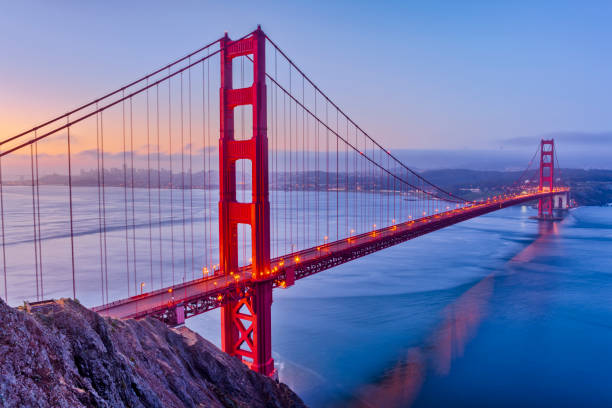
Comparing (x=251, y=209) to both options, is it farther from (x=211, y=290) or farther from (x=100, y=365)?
(x=100, y=365)

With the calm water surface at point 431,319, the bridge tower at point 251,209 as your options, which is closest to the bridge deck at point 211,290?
the bridge tower at point 251,209

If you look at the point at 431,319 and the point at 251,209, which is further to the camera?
the point at 431,319

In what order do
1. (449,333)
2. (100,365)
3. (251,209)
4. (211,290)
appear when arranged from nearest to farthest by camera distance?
(100,365) → (211,290) → (251,209) → (449,333)

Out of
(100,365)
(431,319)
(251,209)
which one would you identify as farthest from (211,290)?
(431,319)

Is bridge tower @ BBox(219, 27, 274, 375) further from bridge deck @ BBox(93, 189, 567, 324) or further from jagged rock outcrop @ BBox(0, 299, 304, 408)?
jagged rock outcrop @ BBox(0, 299, 304, 408)

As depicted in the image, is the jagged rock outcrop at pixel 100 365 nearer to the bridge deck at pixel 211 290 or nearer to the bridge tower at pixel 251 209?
the bridge deck at pixel 211 290

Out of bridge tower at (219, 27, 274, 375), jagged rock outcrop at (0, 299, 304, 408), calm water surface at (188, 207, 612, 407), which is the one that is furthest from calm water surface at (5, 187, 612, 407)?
jagged rock outcrop at (0, 299, 304, 408)
